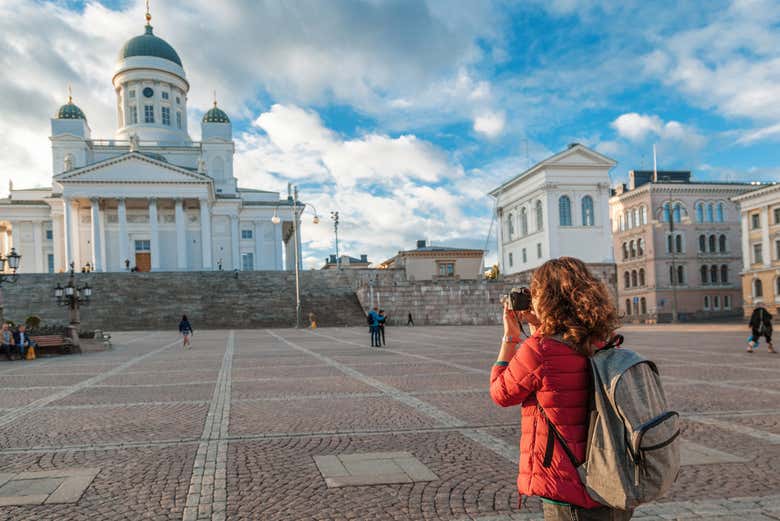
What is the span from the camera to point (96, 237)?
2630 inches

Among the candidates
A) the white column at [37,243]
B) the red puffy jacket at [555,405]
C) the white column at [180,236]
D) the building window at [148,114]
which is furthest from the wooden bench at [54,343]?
the building window at [148,114]

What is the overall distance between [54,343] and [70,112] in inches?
2571

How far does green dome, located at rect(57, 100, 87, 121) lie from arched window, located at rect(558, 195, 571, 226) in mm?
57459

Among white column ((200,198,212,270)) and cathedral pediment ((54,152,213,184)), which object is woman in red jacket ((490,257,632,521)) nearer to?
cathedral pediment ((54,152,213,184))

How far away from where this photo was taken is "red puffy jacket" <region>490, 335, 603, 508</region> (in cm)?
276

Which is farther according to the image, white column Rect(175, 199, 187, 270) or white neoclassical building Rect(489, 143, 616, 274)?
white column Rect(175, 199, 187, 270)

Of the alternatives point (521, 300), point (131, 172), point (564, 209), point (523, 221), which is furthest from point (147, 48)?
point (521, 300)

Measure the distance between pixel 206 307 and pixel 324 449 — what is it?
41.6m

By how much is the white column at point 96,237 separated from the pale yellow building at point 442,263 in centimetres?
3257

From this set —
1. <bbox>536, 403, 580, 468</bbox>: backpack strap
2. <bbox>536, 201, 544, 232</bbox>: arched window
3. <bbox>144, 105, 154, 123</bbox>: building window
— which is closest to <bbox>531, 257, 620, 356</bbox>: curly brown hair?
<bbox>536, 403, 580, 468</bbox>: backpack strap

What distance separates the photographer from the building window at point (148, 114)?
78750 millimetres

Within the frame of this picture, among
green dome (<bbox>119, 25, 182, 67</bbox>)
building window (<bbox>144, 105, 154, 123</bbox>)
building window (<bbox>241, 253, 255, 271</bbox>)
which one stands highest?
green dome (<bbox>119, 25, 182, 67</bbox>)

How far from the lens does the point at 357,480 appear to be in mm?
5820

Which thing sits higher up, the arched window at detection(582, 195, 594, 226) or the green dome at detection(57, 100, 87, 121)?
the green dome at detection(57, 100, 87, 121)
